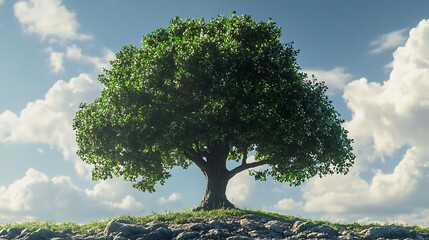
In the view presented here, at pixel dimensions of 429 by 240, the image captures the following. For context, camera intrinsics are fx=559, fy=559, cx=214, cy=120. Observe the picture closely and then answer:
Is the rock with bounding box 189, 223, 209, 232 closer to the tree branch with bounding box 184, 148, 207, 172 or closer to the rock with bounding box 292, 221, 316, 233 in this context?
the rock with bounding box 292, 221, 316, 233

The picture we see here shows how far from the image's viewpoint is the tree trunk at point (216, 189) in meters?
46.0

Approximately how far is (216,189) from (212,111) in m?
7.88

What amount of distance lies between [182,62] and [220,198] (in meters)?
11.8

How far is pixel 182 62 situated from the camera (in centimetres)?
4325

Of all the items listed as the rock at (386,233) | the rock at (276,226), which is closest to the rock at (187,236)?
the rock at (276,226)

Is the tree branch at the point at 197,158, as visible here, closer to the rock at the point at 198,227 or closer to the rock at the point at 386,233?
the rock at the point at 198,227

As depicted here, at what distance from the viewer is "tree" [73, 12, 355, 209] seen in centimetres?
4288

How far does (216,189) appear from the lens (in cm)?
4675

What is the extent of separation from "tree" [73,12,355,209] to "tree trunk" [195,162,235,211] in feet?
0.28

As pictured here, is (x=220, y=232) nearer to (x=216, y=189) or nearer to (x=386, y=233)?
(x=386, y=233)

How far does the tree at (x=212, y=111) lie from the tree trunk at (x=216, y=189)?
0.09 metres

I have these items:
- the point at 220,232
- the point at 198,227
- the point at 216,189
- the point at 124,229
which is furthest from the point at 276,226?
the point at 216,189

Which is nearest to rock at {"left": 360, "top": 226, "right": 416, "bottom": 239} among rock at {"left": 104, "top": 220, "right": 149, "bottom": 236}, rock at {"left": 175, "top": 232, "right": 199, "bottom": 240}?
rock at {"left": 175, "top": 232, "right": 199, "bottom": 240}

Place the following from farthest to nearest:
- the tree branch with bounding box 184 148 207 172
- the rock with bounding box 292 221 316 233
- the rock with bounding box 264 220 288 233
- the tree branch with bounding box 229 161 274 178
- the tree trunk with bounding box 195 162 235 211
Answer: the tree branch with bounding box 229 161 274 178 < the tree branch with bounding box 184 148 207 172 < the tree trunk with bounding box 195 162 235 211 < the rock with bounding box 264 220 288 233 < the rock with bounding box 292 221 316 233
